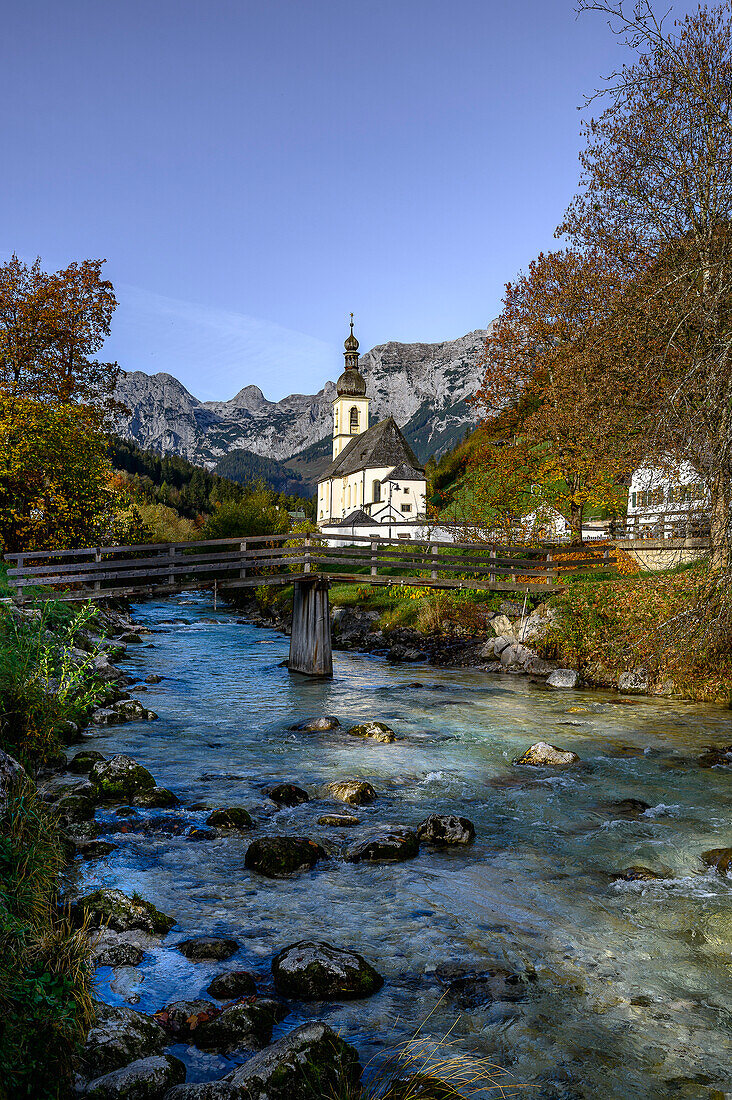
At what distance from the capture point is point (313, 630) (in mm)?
22031

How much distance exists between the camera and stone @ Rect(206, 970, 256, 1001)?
566 centimetres

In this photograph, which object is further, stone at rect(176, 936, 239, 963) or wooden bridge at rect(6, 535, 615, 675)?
wooden bridge at rect(6, 535, 615, 675)

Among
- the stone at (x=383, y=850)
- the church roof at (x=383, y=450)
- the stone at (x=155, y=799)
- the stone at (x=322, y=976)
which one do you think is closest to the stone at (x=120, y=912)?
the stone at (x=322, y=976)

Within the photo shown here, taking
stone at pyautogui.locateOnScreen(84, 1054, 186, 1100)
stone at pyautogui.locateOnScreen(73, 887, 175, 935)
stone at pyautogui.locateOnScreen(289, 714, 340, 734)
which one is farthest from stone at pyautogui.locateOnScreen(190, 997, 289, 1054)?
stone at pyautogui.locateOnScreen(289, 714, 340, 734)

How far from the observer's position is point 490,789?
1123 cm

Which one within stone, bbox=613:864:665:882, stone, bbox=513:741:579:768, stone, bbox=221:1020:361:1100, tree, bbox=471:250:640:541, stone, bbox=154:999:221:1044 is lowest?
stone, bbox=513:741:579:768

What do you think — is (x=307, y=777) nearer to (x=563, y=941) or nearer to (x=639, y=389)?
(x=563, y=941)

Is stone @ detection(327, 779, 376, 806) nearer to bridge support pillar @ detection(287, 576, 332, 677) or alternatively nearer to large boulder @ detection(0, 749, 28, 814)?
large boulder @ detection(0, 749, 28, 814)

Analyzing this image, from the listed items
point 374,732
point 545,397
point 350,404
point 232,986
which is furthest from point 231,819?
point 350,404

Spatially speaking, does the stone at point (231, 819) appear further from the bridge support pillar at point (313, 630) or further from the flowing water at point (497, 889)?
the bridge support pillar at point (313, 630)

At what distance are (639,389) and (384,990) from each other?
47.4 feet

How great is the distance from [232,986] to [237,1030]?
59 cm

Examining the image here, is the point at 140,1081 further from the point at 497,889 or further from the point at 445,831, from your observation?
the point at 445,831

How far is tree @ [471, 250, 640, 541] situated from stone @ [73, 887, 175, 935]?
18.0m
